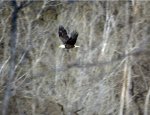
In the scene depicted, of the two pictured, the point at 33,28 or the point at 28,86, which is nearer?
the point at 28,86

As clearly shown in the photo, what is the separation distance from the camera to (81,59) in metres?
5.37

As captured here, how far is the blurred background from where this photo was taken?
5152 mm

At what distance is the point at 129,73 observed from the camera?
5336 millimetres

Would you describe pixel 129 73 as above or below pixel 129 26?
below

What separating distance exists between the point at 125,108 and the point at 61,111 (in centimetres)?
63

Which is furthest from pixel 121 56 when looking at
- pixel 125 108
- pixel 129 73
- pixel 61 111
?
pixel 61 111

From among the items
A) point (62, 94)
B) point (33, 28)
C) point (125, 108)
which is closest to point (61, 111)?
point (62, 94)

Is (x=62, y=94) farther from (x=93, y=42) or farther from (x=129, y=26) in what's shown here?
(x=129, y=26)

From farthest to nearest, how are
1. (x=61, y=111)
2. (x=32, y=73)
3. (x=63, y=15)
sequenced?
(x=63, y=15)
(x=32, y=73)
(x=61, y=111)

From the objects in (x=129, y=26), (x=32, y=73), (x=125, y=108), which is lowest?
(x=125, y=108)

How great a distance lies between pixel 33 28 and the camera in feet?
18.3

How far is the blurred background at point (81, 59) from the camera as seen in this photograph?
515 centimetres

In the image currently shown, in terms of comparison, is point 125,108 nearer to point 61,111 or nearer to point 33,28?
point 61,111

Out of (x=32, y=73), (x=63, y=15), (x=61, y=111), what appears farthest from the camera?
(x=63, y=15)
